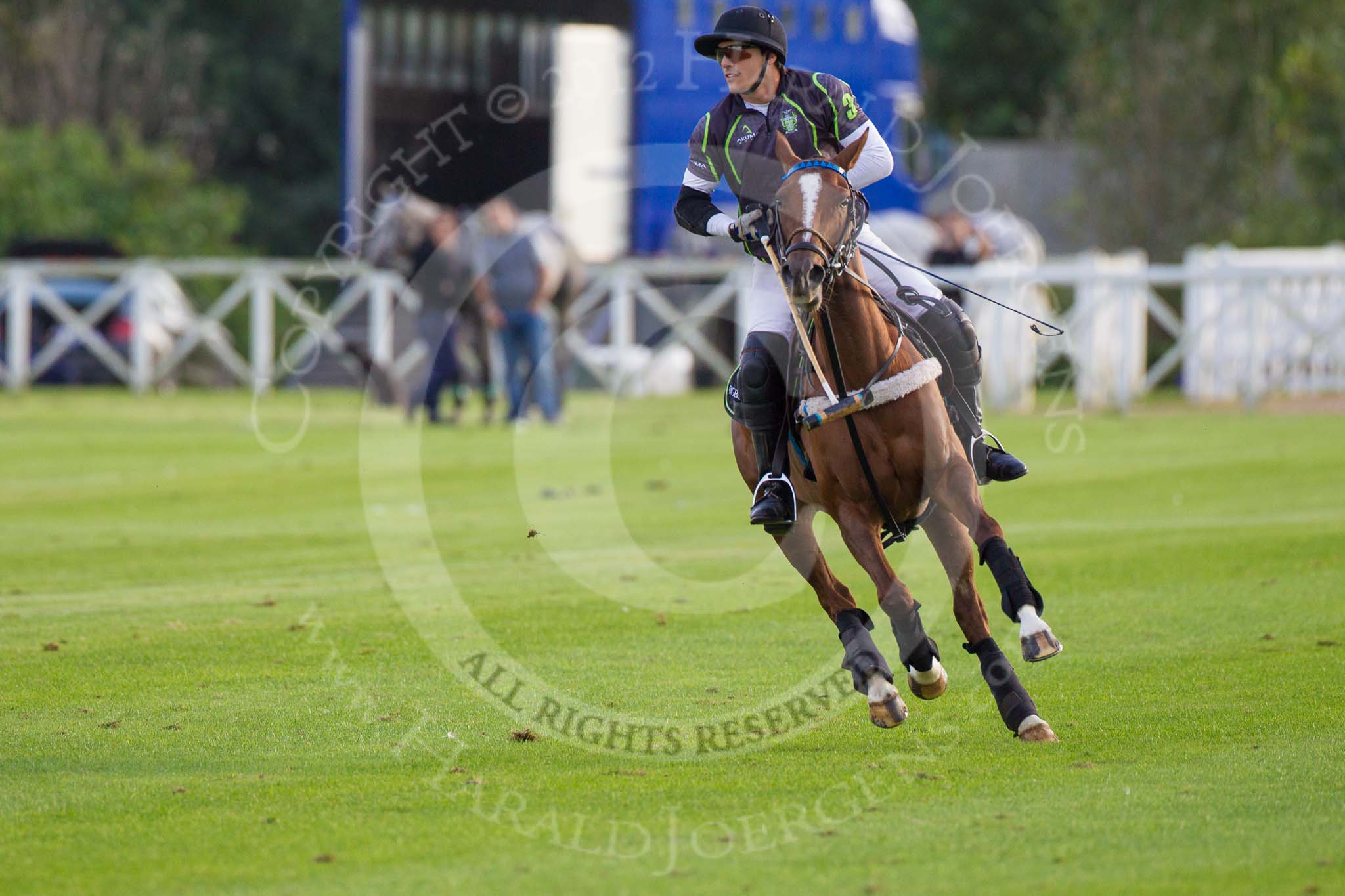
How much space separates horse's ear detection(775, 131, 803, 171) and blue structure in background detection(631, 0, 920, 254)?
10.7 metres

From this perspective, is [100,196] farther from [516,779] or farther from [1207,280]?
[516,779]

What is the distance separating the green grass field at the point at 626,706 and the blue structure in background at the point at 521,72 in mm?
9590

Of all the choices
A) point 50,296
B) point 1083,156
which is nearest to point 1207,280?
point 1083,156

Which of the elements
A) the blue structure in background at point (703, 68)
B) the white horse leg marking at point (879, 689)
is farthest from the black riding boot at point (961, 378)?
the blue structure in background at point (703, 68)

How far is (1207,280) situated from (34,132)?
19.9 meters

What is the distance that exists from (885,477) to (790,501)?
1.84 ft

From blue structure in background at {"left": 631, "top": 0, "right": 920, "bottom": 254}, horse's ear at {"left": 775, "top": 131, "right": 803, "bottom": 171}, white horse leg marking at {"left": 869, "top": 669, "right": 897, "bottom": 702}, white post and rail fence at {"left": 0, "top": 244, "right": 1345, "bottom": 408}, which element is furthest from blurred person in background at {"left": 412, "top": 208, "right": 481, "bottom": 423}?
white horse leg marking at {"left": 869, "top": 669, "right": 897, "bottom": 702}

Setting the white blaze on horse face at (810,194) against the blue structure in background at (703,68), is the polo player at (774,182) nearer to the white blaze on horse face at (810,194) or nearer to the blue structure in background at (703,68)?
the white blaze on horse face at (810,194)

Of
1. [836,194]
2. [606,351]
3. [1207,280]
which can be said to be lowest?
[606,351]

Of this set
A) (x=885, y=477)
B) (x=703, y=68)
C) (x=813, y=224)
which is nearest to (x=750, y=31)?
(x=813, y=224)

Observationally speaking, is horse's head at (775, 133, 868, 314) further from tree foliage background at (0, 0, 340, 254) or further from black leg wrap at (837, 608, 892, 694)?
tree foliage background at (0, 0, 340, 254)

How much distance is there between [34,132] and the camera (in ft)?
102

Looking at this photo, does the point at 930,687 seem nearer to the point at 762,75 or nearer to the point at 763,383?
the point at 763,383

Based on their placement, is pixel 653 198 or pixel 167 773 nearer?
pixel 167 773
